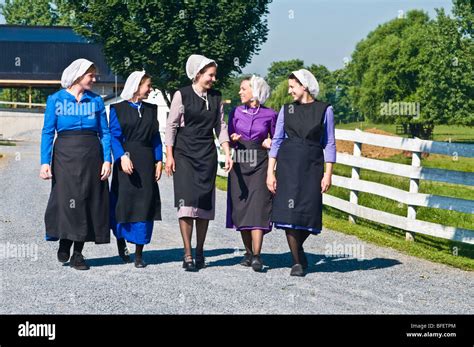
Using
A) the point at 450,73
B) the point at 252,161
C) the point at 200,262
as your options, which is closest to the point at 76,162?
the point at 200,262

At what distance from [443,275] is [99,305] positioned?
397 centimetres

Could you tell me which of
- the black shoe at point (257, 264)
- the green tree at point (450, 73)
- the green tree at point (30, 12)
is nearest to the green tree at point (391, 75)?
the green tree at point (450, 73)

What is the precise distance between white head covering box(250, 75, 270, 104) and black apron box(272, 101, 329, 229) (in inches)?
16.2

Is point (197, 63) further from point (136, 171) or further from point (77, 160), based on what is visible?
point (77, 160)

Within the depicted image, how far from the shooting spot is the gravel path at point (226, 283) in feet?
23.7

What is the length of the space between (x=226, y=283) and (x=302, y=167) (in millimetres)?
1448

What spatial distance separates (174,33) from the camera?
134ft

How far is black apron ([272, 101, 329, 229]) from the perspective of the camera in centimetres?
883

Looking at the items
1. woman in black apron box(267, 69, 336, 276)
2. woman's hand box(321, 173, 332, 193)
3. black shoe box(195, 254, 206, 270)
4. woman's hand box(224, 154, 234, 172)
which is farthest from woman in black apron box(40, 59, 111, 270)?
woman's hand box(321, 173, 332, 193)

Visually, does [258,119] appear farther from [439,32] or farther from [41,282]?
[439,32]

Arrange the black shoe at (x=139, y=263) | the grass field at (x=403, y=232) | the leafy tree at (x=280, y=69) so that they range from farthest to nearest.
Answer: the leafy tree at (x=280, y=69) < the grass field at (x=403, y=232) < the black shoe at (x=139, y=263)

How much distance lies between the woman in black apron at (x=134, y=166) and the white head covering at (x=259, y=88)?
3.63 feet

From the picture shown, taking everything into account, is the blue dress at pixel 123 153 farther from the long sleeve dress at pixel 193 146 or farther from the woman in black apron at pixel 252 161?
the woman in black apron at pixel 252 161

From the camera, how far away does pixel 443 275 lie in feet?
30.6
